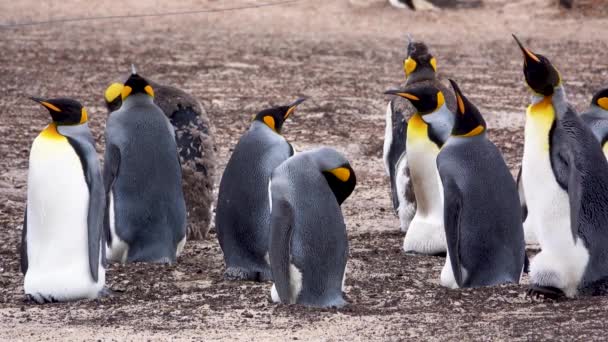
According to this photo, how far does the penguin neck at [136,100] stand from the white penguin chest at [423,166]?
1.59m

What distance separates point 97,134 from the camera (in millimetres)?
10680

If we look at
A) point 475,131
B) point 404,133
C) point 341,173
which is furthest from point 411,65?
point 341,173

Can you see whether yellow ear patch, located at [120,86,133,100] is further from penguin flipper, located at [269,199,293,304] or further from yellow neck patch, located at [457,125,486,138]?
yellow neck patch, located at [457,125,486,138]

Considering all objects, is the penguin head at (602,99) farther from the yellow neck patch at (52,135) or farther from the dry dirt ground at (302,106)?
the yellow neck patch at (52,135)

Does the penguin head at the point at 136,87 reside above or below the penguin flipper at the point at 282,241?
above

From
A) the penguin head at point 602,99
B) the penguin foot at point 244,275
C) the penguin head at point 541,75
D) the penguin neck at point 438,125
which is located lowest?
the penguin foot at point 244,275

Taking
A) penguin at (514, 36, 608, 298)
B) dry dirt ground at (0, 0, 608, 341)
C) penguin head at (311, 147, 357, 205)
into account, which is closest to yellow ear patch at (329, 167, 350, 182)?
penguin head at (311, 147, 357, 205)

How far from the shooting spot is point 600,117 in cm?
739

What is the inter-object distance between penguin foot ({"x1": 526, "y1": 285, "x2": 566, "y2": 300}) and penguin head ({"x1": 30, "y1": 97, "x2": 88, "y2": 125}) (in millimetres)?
2338

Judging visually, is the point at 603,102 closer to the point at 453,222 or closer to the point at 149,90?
the point at 453,222

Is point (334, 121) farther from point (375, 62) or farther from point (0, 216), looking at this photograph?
point (0, 216)

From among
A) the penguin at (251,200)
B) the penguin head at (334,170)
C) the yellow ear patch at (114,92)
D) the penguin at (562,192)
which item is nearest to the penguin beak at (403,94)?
the penguin at (251,200)

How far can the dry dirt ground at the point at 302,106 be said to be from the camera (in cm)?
513

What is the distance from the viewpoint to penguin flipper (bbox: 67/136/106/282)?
5863 millimetres
